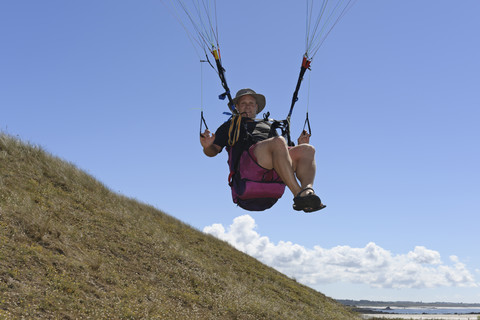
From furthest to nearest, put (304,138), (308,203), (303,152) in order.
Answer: (304,138) → (303,152) → (308,203)

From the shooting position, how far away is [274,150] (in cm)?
587

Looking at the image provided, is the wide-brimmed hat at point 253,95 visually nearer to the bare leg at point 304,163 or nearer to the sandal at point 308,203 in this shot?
the bare leg at point 304,163

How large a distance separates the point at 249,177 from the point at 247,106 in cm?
137

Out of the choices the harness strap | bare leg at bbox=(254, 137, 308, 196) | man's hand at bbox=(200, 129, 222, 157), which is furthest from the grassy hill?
bare leg at bbox=(254, 137, 308, 196)

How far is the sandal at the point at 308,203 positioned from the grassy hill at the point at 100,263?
785 centimetres

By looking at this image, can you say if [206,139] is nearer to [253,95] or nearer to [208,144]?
[208,144]

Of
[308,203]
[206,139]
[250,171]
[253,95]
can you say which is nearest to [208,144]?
[206,139]

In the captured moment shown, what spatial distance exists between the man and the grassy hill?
700 cm

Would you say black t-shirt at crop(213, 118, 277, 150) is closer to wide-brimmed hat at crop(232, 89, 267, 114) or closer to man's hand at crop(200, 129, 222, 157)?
man's hand at crop(200, 129, 222, 157)

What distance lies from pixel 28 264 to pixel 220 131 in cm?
902

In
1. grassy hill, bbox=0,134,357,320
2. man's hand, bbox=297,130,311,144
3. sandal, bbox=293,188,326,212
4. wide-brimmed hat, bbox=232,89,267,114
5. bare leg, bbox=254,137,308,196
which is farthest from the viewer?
grassy hill, bbox=0,134,357,320

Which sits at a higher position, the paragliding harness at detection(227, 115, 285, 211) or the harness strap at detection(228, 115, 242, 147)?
the harness strap at detection(228, 115, 242, 147)

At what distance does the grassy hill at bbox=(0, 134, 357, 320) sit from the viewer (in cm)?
1167

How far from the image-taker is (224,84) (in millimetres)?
6258
